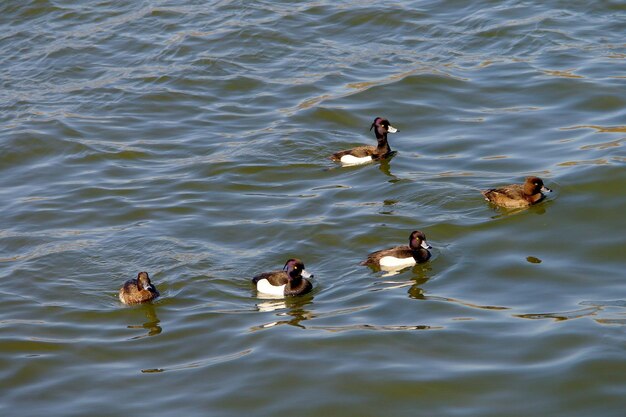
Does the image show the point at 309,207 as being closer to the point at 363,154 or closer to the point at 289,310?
the point at 363,154

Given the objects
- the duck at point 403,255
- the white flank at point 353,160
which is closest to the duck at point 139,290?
the duck at point 403,255

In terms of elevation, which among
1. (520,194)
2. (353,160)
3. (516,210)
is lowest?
(516,210)

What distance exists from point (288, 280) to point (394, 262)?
1.37 m

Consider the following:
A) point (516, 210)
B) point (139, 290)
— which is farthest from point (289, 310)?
point (516, 210)

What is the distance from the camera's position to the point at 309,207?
16.6 meters

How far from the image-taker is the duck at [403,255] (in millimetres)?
13953

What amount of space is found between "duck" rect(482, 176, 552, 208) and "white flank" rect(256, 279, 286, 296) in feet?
12.4

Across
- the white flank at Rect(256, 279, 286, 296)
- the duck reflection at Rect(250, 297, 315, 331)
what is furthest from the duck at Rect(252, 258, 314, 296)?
the duck reflection at Rect(250, 297, 315, 331)

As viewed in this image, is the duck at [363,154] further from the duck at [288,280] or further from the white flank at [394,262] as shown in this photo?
the duck at [288,280]

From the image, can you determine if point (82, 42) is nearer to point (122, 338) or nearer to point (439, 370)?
point (122, 338)

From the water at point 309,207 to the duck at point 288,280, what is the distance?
0.19 metres

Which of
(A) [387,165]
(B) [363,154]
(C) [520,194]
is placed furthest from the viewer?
(B) [363,154]

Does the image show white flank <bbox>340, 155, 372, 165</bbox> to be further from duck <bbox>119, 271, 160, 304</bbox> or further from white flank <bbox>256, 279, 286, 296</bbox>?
duck <bbox>119, 271, 160, 304</bbox>

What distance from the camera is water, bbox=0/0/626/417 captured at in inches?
455
